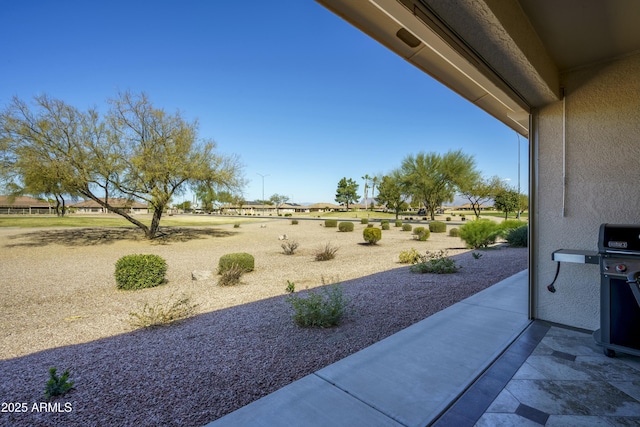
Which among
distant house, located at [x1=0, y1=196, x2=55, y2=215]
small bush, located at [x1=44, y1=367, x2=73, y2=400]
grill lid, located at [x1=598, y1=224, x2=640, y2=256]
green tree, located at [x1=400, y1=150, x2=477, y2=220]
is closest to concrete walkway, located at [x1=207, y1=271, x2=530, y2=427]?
grill lid, located at [x1=598, y1=224, x2=640, y2=256]

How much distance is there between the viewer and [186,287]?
6.36 metres

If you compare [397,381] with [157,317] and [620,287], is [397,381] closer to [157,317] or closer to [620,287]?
[620,287]

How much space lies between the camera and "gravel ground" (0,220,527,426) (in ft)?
7.07

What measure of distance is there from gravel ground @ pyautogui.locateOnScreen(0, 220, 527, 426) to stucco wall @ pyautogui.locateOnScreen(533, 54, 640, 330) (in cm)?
158

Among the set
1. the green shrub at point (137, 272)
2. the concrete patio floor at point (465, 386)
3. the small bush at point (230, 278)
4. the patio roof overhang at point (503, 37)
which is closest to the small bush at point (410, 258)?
the small bush at point (230, 278)

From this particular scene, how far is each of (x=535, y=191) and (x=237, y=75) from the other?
13.5 metres

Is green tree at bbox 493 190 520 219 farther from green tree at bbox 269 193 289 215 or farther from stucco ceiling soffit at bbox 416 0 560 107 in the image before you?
green tree at bbox 269 193 289 215

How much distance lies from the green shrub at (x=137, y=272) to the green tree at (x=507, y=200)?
34.1 metres

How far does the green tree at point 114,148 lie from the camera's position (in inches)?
513

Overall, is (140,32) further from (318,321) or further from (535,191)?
(535,191)

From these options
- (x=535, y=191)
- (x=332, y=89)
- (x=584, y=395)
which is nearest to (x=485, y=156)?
(x=332, y=89)

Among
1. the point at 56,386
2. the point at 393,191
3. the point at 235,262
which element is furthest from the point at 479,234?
the point at 393,191

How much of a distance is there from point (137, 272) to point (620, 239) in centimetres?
785

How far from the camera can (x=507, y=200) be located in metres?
30.8
